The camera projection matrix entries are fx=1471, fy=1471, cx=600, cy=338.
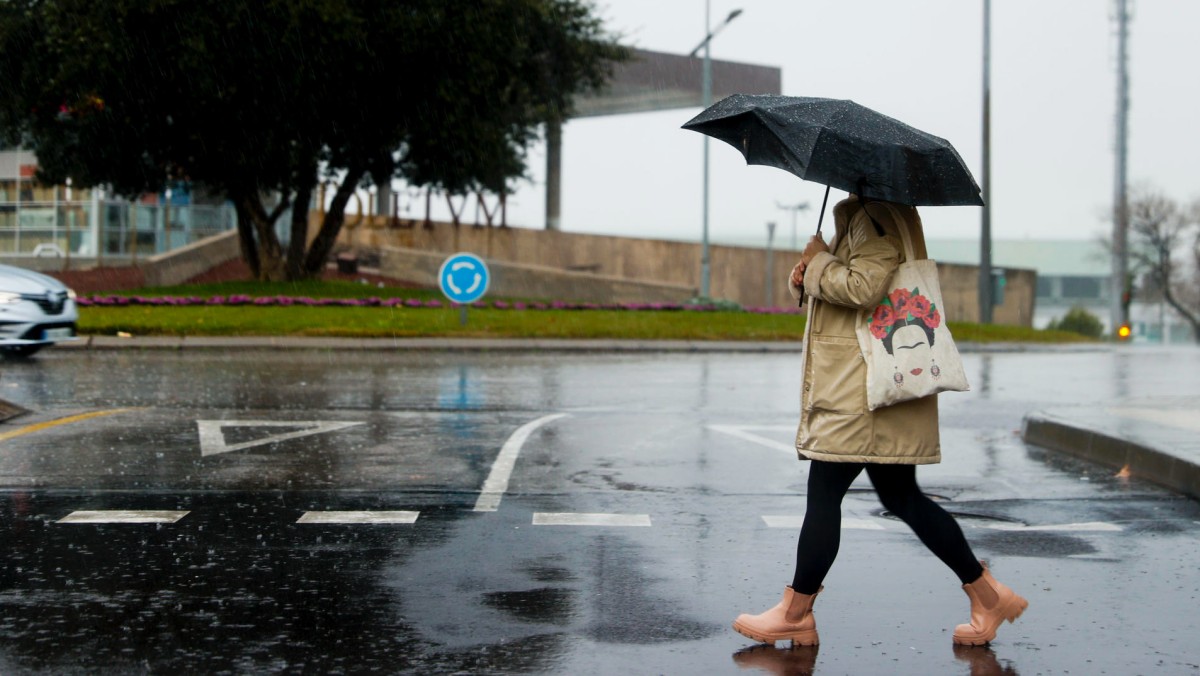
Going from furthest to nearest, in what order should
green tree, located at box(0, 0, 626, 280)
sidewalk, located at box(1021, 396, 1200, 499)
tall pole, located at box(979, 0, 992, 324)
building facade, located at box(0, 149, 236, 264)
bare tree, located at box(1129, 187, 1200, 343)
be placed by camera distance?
1. bare tree, located at box(1129, 187, 1200, 343)
2. building facade, located at box(0, 149, 236, 264)
3. tall pole, located at box(979, 0, 992, 324)
4. green tree, located at box(0, 0, 626, 280)
5. sidewalk, located at box(1021, 396, 1200, 499)

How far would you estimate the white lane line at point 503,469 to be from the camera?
7695 mm

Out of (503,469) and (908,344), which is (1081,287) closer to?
(503,469)

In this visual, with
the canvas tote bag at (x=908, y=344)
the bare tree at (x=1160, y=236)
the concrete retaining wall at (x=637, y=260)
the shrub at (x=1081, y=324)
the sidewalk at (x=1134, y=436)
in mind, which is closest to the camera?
the canvas tote bag at (x=908, y=344)

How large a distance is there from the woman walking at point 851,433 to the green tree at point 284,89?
74.5 ft

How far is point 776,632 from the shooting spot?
16.2 ft

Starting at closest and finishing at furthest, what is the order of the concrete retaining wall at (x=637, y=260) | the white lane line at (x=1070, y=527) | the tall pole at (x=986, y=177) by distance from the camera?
the white lane line at (x=1070, y=527), the tall pole at (x=986, y=177), the concrete retaining wall at (x=637, y=260)

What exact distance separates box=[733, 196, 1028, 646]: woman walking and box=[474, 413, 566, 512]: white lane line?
2772 mm

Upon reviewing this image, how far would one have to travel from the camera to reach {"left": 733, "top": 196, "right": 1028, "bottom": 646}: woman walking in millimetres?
4816

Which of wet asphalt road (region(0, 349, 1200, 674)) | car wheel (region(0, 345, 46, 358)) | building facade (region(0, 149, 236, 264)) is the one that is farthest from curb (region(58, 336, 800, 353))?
building facade (region(0, 149, 236, 264))

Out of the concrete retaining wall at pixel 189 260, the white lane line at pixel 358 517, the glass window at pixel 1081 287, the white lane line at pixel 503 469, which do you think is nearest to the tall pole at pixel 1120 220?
the concrete retaining wall at pixel 189 260

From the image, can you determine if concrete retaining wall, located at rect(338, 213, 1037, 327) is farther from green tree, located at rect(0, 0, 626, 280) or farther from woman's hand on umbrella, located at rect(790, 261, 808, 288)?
woman's hand on umbrella, located at rect(790, 261, 808, 288)

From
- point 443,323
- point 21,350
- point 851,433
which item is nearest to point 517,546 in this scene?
point 851,433

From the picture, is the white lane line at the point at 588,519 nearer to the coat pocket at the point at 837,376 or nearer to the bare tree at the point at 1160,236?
the coat pocket at the point at 837,376

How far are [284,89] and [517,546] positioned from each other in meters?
23.0
